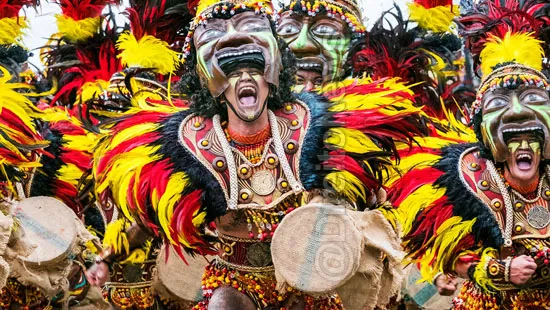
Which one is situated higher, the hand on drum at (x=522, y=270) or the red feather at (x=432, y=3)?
the red feather at (x=432, y=3)

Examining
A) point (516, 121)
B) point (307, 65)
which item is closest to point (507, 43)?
point (516, 121)

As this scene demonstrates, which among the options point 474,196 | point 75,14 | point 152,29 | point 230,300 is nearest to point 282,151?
point 230,300

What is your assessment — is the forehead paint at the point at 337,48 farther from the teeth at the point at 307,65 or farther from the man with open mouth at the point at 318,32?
the teeth at the point at 307,65

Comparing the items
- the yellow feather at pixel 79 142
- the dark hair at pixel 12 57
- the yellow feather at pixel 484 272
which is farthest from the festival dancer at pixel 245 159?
the dark hair at pixel 12 57

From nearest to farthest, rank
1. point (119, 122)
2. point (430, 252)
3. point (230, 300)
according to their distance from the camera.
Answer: point (230, 300) < point (119, 122) < point (430, 252)

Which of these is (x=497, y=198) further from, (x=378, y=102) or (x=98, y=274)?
(x=98, y=274)

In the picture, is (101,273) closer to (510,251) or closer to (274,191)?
(274,191)

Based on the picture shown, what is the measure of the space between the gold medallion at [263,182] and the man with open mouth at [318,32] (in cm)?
212

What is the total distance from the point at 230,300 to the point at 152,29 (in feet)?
9.31

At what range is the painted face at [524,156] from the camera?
896 centimetres

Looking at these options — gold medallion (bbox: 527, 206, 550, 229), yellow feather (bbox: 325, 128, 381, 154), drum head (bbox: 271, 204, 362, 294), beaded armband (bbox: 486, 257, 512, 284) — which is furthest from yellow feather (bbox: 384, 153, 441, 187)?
drum head (bbox: 271, 204, 362, 294)

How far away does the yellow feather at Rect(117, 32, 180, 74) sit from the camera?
10336 mm

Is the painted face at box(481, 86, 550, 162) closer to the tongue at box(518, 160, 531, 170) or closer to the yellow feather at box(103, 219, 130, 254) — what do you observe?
the tongue at box(518, 160, 531, 170)

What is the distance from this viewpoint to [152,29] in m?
10.4
